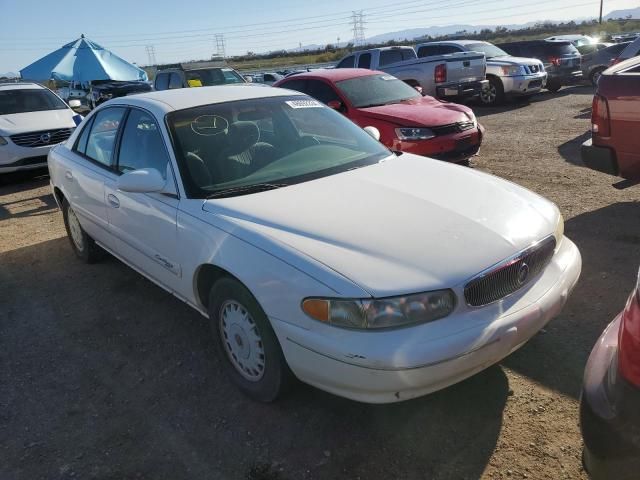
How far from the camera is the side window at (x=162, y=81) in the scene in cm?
1524

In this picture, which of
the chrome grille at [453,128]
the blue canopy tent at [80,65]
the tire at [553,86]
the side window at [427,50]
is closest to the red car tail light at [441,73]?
the side window at [427,50]

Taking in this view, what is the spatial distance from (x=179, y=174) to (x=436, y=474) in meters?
2.14

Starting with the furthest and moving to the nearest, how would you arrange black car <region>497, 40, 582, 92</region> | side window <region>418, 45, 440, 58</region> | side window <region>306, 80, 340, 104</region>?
black car <region>497, 40, 582, 92</region>
side window <region>418, 45, 440, 58</region>
side window <region>306, 80, 340, 104</region>

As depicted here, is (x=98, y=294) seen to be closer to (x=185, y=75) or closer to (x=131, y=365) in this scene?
(x=131, y=365)

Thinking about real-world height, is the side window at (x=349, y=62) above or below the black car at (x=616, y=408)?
above

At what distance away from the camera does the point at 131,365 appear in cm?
346

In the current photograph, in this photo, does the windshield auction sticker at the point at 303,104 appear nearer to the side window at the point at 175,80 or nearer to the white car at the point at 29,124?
the white car at the point at 29,124

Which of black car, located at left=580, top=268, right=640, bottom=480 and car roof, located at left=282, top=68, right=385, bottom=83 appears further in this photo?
car roof, located at left=282, top=68, right=385, bottom=83

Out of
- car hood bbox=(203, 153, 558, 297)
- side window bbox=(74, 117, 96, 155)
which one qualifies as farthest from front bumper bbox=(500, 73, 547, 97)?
side window bbox=(74, 117, 96, 155)

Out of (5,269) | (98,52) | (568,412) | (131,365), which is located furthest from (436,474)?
(98,52)

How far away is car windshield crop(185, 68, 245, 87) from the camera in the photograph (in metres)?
14.6

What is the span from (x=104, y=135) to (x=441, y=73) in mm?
9556

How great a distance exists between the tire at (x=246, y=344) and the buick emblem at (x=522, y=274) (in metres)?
1.20

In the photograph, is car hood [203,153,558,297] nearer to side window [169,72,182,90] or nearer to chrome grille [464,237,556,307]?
chrome grille [464,237,556,307]
